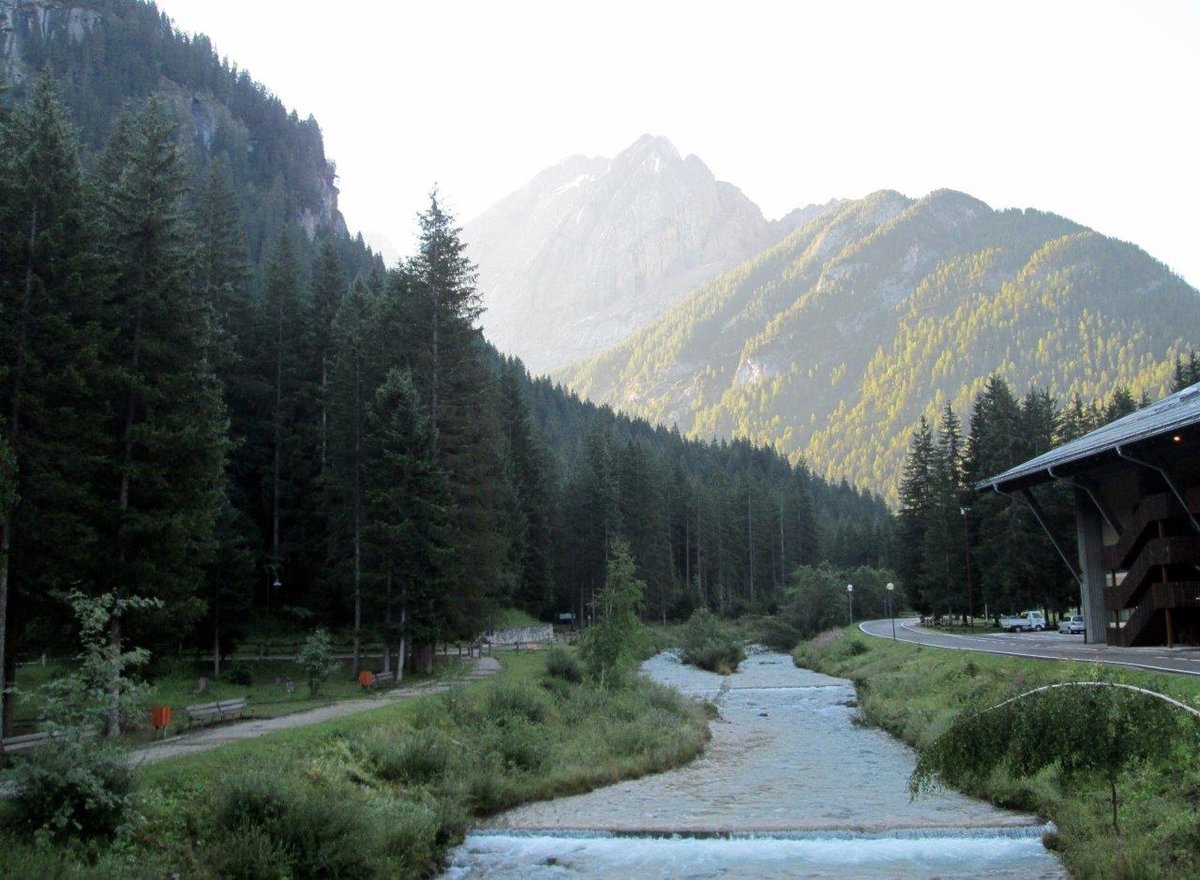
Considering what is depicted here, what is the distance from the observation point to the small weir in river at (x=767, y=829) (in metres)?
17.3

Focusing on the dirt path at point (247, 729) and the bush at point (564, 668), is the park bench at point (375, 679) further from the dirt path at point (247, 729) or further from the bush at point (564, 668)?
the bush at point (564, 668)

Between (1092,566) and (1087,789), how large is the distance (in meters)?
29.3

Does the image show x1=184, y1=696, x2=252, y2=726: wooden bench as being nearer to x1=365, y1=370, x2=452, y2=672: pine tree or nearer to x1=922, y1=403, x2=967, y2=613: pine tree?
x1=365, y1=370, x2=452, y2=672: pine tree

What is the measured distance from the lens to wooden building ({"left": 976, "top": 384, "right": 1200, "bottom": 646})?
35.5m

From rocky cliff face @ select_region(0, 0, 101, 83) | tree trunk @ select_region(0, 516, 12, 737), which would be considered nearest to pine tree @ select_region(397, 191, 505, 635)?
tree trunk @ select_region(0, 516, 12, 737)

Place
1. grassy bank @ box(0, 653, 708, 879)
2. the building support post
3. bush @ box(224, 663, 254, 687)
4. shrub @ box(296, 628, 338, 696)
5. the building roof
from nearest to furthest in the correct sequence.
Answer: grassy bank @ box(0, 653, 708, 879)
the building roof
shrub @ box(296, 628, 338, 696)
bush @ box(224, 663, 254, 687)
the building support post

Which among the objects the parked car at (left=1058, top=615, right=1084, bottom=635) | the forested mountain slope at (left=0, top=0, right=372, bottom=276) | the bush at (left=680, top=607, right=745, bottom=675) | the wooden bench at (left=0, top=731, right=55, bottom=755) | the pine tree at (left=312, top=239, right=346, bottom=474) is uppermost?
the forested mountain slope at (left=0, top=0, right=372, bottom=276)

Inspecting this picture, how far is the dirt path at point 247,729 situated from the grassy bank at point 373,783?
2.62 feet

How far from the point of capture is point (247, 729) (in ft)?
78.3

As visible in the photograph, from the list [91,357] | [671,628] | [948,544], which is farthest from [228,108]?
[91,357]

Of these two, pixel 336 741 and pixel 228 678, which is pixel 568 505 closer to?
pixel 228 678

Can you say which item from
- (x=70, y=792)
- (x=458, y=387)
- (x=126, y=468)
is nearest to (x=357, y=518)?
(x=458, y=387)

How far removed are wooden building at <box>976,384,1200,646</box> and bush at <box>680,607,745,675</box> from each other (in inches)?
1006

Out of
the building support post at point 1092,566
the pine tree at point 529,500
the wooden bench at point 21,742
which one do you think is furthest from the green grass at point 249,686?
the pine tree at point 529,500
